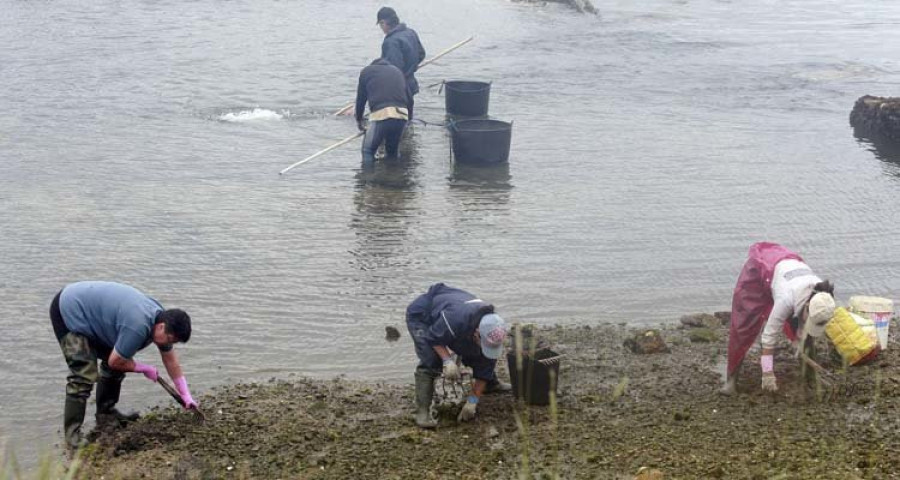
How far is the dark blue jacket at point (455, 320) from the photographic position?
705 cm

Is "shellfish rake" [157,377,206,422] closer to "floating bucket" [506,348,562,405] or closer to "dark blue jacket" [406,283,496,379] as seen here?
"dark blue jacket" [406,283,496,379]

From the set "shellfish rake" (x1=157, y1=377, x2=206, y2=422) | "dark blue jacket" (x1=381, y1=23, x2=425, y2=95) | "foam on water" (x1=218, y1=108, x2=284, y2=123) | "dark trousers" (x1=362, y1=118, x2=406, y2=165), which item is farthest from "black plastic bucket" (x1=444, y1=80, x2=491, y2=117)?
"shellfish rake" (x1=157, y1=377, x2=206, y2=422)

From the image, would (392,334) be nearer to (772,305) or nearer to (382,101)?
(772,305)

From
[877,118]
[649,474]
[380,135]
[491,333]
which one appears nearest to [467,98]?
[380,135]

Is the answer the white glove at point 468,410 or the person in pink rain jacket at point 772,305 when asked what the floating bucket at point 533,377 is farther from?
the person in pink rain jacket at point 772,305

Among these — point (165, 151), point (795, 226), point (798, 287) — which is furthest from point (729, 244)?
point (165, 151)

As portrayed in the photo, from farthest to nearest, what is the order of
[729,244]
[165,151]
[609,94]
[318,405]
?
[609,94], [165,151], [729,244], [318,405]

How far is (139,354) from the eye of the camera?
8625mm

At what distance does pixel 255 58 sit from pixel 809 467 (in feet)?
55.5

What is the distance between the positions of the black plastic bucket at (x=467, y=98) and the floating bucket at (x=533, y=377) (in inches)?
355

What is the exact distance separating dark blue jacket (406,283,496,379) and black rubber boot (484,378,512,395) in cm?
30

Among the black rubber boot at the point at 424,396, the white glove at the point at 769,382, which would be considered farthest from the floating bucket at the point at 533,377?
the white glove at the point at 769,382

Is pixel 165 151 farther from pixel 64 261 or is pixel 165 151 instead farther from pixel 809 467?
pixel 809 467

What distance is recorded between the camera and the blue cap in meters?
6.90
